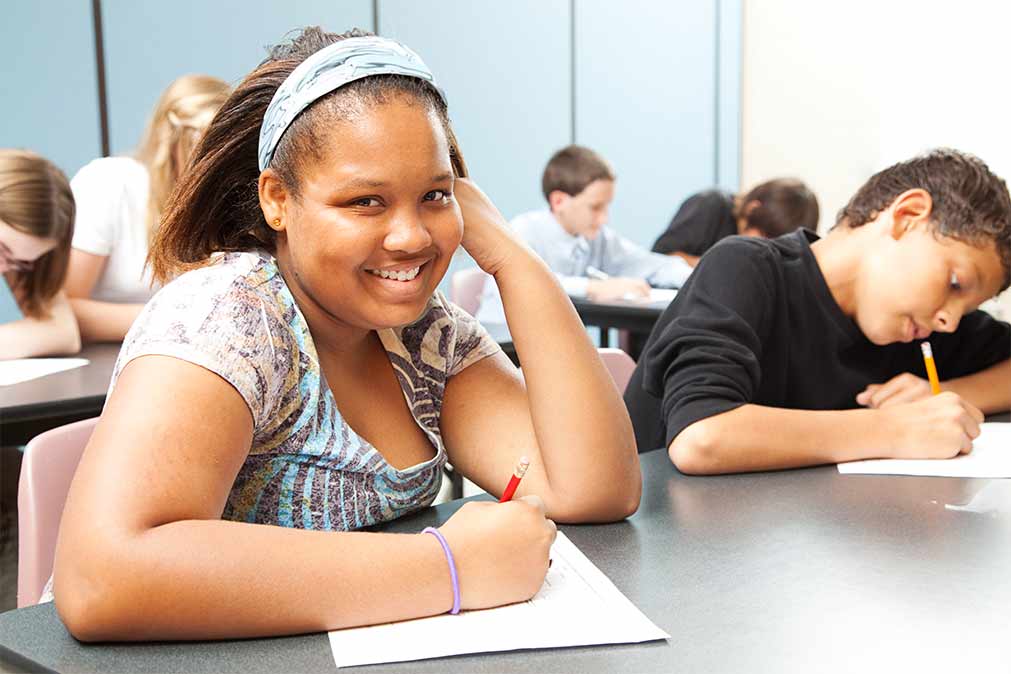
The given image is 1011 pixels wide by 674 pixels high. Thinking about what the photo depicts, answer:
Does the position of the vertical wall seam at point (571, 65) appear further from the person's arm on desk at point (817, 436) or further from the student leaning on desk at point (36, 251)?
the person's arm on desk at point (817, 436)

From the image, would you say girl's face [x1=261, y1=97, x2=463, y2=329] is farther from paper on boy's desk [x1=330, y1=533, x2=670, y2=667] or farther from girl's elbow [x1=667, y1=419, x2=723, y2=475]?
girl's elbow [x1=667, y1=419, x2=723, y2=475]

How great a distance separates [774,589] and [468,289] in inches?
109

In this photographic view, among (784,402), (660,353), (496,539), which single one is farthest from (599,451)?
(784,402)

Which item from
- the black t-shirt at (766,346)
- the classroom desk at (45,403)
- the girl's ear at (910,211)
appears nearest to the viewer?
the black t-shirt at (766,346)

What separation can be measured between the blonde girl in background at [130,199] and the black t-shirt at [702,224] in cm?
241

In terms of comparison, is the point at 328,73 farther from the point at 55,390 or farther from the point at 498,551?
the point at 55,390

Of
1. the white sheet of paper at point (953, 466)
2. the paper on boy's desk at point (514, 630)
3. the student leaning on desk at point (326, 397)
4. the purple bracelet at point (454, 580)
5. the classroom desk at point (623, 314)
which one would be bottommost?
the classroom desk at point (623, 314)

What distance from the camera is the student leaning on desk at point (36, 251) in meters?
2.36

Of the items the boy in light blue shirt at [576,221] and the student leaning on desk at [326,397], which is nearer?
the student leaning on desk at [326,397]

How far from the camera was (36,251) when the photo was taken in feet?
7.91

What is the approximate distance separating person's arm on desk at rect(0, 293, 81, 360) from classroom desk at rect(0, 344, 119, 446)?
0.90 ft

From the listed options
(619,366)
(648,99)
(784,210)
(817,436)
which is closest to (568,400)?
(817,436)

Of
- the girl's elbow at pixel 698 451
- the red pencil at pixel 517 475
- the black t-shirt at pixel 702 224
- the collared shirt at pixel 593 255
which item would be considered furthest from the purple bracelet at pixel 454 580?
the black t-shirt at pixel 702 224

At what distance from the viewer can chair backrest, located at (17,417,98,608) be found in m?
1.29
